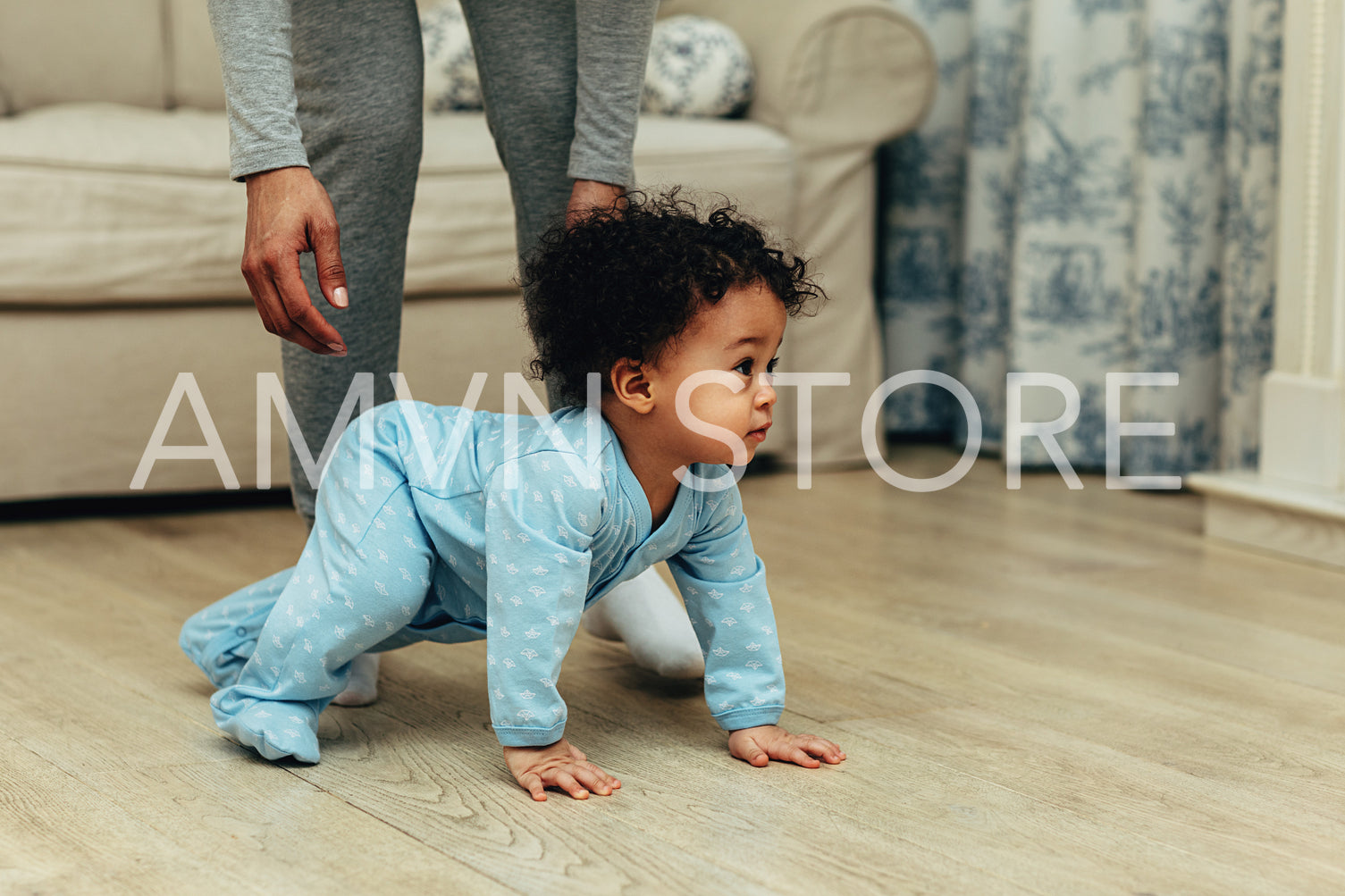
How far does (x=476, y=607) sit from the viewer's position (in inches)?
38.1

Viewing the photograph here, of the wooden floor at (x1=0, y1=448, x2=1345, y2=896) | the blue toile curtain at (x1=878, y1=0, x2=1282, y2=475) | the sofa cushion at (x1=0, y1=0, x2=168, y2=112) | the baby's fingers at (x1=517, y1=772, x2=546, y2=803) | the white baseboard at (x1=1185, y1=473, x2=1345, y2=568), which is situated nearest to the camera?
the wooden floor at (x1=0, y1=448, x2=1345, y2=896)

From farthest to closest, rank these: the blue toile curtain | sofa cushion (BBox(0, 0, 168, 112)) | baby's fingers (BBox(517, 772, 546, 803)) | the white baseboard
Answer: sofa cushion (BBox(0, 0, 168, 112)) → the blue toile curtain → the white baseboard → baby's fingers (BBox(517, 772, 546, 803))

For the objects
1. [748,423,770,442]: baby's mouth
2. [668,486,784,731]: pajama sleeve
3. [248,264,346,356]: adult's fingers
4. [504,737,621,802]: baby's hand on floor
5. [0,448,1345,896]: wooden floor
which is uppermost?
[248,264,346,356]: adult's fingers

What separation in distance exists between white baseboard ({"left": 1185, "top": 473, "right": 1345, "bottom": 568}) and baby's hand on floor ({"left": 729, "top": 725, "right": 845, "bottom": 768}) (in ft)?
2.77

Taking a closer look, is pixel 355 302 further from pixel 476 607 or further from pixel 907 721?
pixel 907 721

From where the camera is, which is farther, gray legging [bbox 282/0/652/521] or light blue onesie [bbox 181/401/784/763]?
gray legging [bbox 282/0/652/521]

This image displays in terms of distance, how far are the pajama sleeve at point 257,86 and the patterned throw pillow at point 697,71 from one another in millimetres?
1181

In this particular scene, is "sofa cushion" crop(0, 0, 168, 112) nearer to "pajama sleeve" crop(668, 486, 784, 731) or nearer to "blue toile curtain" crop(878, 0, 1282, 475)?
"blue toile curtain" crop(878, 0, 1282, 475)

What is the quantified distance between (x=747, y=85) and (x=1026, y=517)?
0.78 meters

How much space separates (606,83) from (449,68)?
111cm

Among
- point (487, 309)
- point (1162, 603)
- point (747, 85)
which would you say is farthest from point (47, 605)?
point (747, 85)

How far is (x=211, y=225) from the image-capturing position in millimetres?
1651

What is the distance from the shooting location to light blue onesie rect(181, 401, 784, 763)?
868mm

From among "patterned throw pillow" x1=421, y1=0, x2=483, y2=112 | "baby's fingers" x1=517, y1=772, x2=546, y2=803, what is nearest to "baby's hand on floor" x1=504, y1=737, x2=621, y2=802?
"baby's fingers" x1=517, y1=772, x2=546, y2=803
